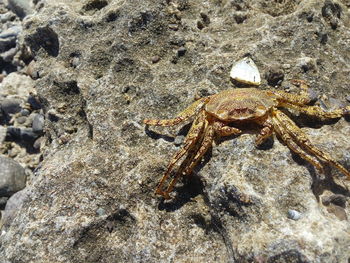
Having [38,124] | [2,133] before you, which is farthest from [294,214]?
[2,133]

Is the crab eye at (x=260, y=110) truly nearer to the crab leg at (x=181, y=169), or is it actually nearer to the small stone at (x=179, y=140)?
the crab leg at (x=181, y=169)

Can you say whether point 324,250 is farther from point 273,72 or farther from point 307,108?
point 273,72

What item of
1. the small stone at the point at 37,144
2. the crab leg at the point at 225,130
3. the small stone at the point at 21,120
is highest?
the crab leg at the point at 225,130

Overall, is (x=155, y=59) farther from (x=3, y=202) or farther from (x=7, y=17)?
(x=7, y=17)

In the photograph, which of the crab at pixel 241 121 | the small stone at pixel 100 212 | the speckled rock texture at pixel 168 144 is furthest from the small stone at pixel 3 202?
the crab at pixel 241 121

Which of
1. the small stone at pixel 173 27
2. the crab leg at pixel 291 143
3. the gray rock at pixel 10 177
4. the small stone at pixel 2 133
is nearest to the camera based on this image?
the crab leg at pixel 291 143

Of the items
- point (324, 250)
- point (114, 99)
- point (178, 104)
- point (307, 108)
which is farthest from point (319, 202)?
point (114, 99)

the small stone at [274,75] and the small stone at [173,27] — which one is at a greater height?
the small stone at [173,27]
